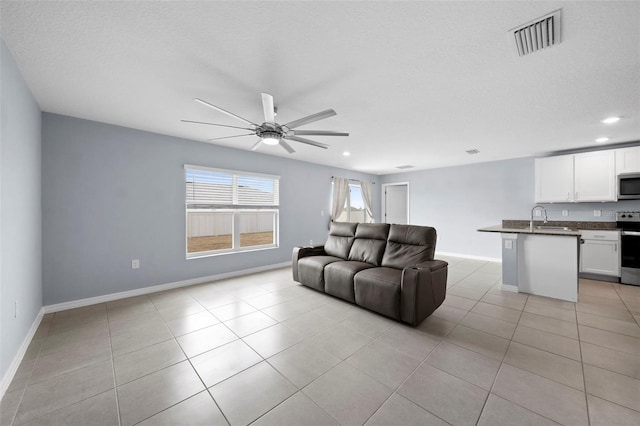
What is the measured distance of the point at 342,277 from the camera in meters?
3.22

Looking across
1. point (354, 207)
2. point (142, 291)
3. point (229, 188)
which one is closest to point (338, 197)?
point (354, 207)

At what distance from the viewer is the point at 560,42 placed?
1.74 metres

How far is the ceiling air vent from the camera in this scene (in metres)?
1.54

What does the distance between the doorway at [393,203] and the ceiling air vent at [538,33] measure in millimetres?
6213

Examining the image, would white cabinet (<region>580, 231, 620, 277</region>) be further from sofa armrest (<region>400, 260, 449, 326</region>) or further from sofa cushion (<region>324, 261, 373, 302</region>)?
sofa cushion (<region>324, 261, 373, 302</region>)

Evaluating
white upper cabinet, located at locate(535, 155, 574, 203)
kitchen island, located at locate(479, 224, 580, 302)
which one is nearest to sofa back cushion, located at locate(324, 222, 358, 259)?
kitchen island, located at locate(479, 224, 580, 302)

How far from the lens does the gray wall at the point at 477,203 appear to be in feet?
16.6

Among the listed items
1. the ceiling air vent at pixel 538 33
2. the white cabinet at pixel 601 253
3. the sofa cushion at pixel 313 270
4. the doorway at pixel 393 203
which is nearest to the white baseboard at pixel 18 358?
the sofa cushion at pixel 313 270

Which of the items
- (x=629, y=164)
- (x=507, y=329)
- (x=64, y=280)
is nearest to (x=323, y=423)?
(x=507, y=329)

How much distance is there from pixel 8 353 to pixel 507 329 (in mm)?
4373

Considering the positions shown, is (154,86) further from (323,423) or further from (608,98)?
(608,98)

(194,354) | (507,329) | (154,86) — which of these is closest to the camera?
(194,354)

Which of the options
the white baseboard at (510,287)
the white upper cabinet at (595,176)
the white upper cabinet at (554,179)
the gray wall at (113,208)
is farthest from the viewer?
the white upper cabinet at (554,179)

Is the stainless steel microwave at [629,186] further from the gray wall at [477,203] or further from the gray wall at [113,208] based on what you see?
the gray wall at [113,208]
